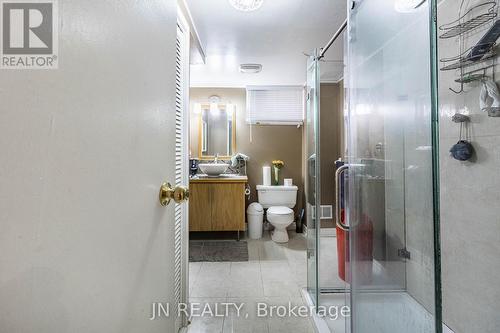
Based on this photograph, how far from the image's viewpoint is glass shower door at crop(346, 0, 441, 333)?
0.77 meters

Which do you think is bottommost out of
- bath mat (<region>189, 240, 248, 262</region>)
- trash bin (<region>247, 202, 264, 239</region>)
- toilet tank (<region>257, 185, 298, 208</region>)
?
bath mat (<region>189, 240, 248, 262</region>)

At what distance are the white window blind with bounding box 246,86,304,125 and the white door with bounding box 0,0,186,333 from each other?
118 inches

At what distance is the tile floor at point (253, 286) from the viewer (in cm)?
156

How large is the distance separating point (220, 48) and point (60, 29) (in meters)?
2.28

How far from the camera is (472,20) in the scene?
3.76ft

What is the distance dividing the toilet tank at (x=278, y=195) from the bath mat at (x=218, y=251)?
681 mm

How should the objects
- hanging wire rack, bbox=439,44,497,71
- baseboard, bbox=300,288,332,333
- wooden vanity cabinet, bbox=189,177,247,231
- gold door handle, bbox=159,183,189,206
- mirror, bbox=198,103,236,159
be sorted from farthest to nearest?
mirror, bbox=198,103,236,159, wooden vanity cabinet, bbox=189,177,247,231, baseboard, bbox=300,288,332,333, hanging wire rack, bbox=439,44,497,71, gold door handle, bbox=159,183,189,206

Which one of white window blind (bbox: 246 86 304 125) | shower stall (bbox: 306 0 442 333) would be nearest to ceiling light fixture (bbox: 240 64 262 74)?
white window blind (bbox: 246 86 304 125)

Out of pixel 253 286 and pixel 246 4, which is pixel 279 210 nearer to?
pixel 253 286

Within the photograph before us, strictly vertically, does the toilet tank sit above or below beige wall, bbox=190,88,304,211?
below

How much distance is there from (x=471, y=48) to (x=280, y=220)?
2375 millimetres

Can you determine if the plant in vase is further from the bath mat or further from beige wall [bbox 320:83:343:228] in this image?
the bath mat

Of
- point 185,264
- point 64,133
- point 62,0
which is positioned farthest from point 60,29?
point 185,264

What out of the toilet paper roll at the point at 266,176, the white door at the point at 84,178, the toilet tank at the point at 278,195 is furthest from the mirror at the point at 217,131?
the white door at the point at 84,178
